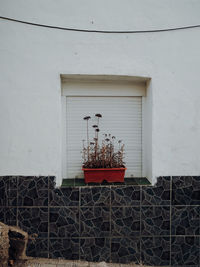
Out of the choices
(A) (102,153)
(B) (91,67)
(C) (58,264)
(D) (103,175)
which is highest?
(B) (91,67)

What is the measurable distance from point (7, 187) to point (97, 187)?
1221 millimetres

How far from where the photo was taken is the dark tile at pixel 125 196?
3.05m

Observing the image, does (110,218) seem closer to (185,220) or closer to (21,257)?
(185,220)

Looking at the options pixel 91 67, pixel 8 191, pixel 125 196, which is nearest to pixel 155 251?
pixel 125 196

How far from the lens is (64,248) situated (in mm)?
3041

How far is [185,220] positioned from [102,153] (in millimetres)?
1522

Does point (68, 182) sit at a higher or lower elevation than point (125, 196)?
higher

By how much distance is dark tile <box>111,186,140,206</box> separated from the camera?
10.0 feet

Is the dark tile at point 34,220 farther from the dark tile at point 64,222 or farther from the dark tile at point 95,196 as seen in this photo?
the dark tile at point 95,196

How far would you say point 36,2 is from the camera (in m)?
2.97

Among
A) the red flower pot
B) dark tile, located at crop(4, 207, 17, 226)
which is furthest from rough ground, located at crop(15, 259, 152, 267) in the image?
the red flower pot

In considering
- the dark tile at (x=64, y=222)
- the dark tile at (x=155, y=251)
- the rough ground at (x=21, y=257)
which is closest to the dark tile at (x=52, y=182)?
the dark tile at (x=64, y=222)

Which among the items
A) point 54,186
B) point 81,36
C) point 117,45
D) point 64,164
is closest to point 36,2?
point 81,36

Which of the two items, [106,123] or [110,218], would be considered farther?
[106,123]
